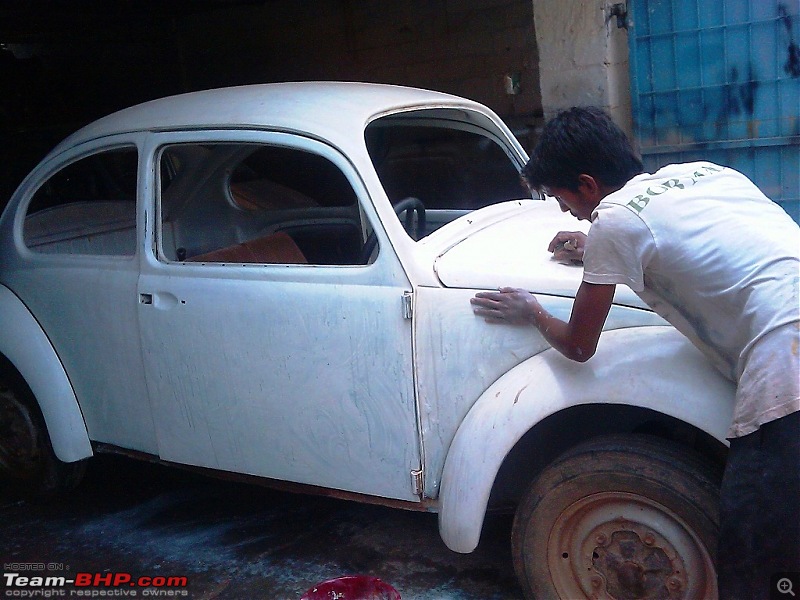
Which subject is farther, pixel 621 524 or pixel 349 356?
pixel 349 356

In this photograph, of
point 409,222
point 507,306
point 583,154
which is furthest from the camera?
point 409,222

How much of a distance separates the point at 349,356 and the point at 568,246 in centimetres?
82

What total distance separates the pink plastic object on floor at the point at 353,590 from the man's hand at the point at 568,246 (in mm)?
1254

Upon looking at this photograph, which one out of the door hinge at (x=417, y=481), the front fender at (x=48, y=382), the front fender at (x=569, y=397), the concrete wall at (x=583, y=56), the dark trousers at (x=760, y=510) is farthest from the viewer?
the concrete wall at (x=583, y=56)

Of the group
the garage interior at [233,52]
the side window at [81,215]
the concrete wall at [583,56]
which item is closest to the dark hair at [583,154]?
the side window at [81,215]

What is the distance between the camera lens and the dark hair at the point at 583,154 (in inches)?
89.4

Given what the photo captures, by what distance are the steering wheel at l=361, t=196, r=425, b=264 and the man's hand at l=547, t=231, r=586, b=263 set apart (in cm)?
59

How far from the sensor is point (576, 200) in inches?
92.4

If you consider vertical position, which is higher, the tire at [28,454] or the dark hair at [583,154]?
the dark hair at [583,154]

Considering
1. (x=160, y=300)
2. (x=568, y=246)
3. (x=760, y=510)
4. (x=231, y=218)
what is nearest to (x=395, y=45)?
(x=231, y=218)

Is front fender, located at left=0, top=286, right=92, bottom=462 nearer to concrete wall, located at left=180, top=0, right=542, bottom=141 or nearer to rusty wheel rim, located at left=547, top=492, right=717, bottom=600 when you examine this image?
rusty wheel rim, located at left=547, top=492, right=717, bottom=600

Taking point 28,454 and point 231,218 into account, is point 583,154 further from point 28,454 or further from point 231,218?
point 28,454

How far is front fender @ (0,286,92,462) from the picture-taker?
3426 mm

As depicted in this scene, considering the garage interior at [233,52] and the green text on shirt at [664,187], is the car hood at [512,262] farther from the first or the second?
the garage interior at [233,52]
